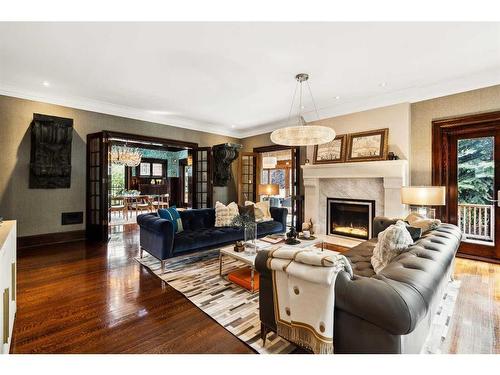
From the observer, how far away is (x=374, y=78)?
3.62 meters

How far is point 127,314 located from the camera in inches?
84.6

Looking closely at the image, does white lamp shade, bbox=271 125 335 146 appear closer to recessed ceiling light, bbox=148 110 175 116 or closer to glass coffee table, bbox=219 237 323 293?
glass coffee table, bbox=219 237 323 293

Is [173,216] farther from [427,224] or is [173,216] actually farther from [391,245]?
[427,224]

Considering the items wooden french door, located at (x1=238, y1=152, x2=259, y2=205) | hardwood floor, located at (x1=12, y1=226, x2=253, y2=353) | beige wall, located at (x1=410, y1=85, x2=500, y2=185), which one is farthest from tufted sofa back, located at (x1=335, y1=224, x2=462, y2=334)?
wooden french door, located at (x1=238, y1=152, x2=259, y2=205)

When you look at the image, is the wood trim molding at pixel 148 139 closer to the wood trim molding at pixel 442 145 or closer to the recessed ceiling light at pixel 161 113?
the recessed ceiling light at pixel 161 113

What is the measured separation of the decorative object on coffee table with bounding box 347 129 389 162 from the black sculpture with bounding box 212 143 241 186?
282cm

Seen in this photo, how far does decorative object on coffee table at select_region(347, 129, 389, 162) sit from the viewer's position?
4.30 m

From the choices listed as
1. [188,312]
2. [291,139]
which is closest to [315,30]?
[291,139]

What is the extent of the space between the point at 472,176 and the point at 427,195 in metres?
1.10

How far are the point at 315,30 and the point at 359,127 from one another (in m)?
2.72

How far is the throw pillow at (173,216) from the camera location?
3621 millimetres

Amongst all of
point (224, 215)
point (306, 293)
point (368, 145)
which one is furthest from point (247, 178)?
point (306, 293)
